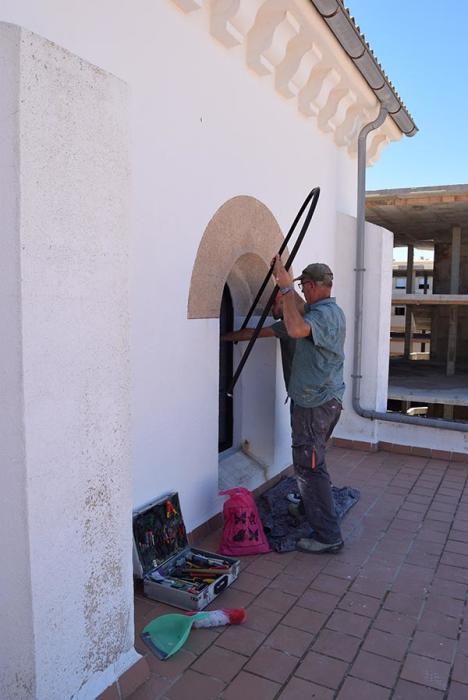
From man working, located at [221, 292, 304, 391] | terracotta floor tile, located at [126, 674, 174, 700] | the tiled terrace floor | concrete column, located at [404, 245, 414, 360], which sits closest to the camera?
terracotta floor tile, located at [126, 674, 174, 700]

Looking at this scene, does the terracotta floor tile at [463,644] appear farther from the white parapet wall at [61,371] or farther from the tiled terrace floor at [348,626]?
the white parapet wall at [61,371]

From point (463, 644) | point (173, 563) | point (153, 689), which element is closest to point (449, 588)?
point (463, 644)

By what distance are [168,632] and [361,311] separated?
15.3 ft

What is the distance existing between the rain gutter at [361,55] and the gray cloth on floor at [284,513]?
3.86m

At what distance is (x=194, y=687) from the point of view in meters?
2.68

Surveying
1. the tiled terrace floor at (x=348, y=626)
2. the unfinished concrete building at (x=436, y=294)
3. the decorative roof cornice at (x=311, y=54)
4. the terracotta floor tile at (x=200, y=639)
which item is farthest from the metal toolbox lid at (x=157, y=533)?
the unfinished concrete building at (x=436, y=294)

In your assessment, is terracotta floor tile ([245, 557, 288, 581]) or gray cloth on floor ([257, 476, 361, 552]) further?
gray cloth on floor ([257, 476, 361, 552])

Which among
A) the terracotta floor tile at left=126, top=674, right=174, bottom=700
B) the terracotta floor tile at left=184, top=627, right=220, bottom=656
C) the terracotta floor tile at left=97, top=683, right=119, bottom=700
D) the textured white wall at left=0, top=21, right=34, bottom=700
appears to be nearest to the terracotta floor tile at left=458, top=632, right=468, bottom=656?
the terracotta floor tile at left=184, top=627, right=220, bottom=656

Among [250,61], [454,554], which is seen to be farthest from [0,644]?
[250,61]

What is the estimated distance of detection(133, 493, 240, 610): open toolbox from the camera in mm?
3322

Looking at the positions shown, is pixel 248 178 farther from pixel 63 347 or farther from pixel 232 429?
pixel 63 347

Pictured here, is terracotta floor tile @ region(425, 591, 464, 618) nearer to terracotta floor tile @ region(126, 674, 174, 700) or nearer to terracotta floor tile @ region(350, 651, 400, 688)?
terracotta floor tile @ region(350, 651, 400, 688)

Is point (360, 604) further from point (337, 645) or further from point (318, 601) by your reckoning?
point (337, 645)

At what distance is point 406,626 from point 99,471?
2.02 meters
